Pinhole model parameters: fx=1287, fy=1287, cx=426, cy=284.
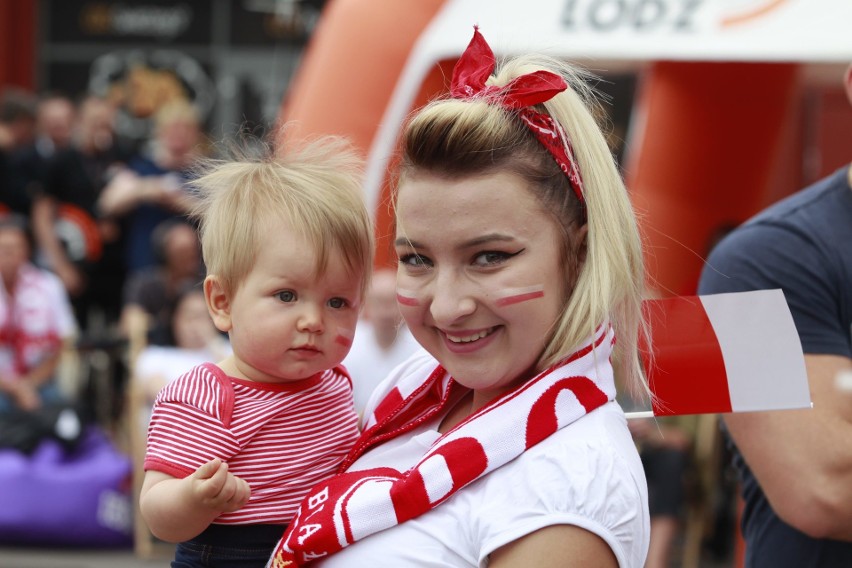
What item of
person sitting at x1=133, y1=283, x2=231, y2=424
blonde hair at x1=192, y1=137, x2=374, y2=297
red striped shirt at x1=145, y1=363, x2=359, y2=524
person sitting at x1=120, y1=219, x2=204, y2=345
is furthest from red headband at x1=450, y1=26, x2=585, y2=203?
person sitting at x1=120, y1=219, x2=204, y2=345

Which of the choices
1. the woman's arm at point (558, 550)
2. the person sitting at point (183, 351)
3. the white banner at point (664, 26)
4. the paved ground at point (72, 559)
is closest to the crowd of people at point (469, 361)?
the woman's arm at point (558, 550)

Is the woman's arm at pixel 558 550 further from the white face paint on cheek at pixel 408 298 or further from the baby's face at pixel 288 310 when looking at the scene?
the baby's face at pixel 288 310

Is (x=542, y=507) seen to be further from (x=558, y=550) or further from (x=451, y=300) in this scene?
(x=451, y=300)

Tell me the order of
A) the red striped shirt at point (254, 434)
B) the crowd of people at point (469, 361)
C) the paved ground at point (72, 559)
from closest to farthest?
1. the crowd of people at point (469, 361)
2. the red striped shirt at point (254, 434)
3. the paved ground at point (72, 559)

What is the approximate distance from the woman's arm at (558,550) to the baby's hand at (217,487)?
0.42 meters

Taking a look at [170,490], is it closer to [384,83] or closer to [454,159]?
[454,159]

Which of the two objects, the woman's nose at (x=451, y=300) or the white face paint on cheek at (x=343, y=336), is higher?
the woman's nose at (x=451, y=300)

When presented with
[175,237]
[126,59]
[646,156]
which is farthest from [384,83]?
[126,59]

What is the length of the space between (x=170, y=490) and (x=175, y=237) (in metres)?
5.07

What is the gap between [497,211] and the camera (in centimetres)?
178

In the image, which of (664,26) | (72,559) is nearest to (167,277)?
(72,559)

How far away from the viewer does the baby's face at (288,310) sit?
1978 millimetres

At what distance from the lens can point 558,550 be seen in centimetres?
167

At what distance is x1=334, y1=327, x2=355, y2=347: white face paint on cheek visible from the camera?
2027mm
